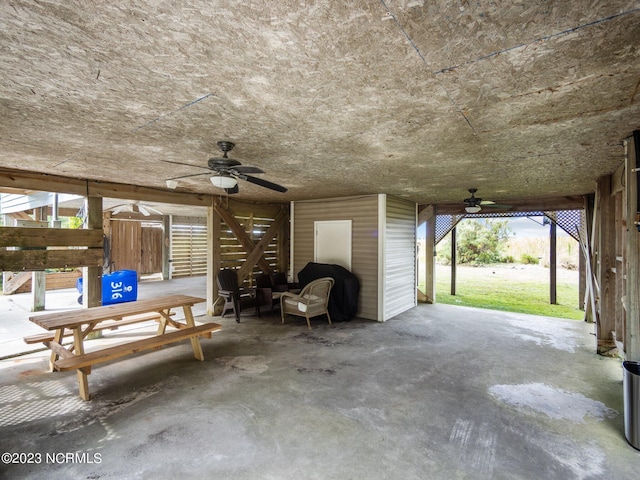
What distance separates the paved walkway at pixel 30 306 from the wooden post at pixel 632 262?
6.41 m

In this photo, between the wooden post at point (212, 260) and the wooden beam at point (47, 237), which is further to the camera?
the wooden post at point (212, 260)

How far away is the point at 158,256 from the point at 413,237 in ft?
31.4

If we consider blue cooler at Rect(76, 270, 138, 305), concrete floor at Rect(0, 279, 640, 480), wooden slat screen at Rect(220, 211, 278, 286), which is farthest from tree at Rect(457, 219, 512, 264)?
blue cooler at Rect(76, 270, 138, 305)

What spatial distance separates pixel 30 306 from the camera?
6586 millimetres

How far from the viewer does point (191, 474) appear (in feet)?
6.66

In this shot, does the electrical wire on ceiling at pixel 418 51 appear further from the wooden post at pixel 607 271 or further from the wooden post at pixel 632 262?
the wooden post at pixel 607 271

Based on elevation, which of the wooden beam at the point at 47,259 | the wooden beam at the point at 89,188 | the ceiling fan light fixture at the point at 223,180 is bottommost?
the wooden beam at the point at 47,259

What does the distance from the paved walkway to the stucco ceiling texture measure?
2.88 m

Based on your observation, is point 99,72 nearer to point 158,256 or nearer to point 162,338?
point 162,338

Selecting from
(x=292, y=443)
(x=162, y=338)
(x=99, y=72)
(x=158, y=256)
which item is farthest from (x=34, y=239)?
(x=158, y=256)

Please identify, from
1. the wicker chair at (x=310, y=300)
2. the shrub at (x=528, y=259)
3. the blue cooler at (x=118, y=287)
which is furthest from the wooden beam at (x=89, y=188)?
the shrub at (x=528, y=259)

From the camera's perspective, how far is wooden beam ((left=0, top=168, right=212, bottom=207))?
396cm

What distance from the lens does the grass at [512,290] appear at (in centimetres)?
738

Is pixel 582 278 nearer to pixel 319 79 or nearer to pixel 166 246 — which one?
pixel 319 79
